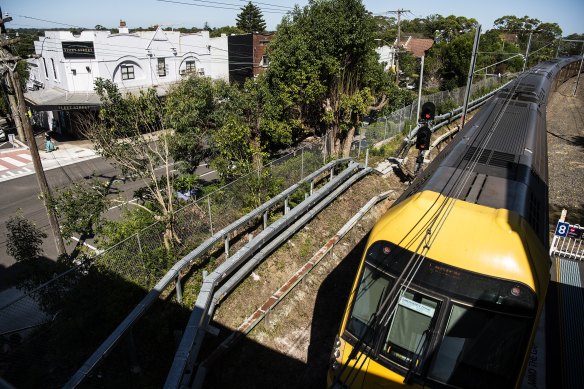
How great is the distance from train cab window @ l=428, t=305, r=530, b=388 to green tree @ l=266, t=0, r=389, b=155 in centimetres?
1188

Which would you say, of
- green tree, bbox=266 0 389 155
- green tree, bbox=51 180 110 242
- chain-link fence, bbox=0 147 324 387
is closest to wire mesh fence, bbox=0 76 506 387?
chain-link fence, bbox=0 147 324 387

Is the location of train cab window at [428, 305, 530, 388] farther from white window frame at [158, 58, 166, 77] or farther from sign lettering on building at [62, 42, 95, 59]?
white window frame at [158, 58, 166, 77]

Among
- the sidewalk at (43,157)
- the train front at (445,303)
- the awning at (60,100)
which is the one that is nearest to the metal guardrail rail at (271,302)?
the train front at (445,303)

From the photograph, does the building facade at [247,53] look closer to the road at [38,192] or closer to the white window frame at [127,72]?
the white window frame at [127,72]

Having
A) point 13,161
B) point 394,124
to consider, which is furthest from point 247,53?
point 394,124

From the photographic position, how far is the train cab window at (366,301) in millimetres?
5932

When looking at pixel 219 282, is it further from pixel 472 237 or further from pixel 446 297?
pixel 472 237

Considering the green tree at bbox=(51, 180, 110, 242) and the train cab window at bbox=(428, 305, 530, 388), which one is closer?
the train cab window at bbox=(428, 305, 530, 388)

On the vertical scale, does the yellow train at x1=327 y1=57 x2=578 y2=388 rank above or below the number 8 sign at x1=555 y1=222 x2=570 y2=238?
above

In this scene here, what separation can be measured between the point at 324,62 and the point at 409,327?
12.2 metres

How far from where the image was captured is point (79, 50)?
33156 mm

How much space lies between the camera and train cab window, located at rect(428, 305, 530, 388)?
5199mm

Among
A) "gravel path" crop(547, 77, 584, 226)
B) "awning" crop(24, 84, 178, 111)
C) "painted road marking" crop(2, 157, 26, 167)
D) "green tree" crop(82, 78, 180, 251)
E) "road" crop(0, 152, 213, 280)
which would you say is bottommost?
"road" crop(0, 152, 213, 280)

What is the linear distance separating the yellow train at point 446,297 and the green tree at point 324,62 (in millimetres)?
10127
